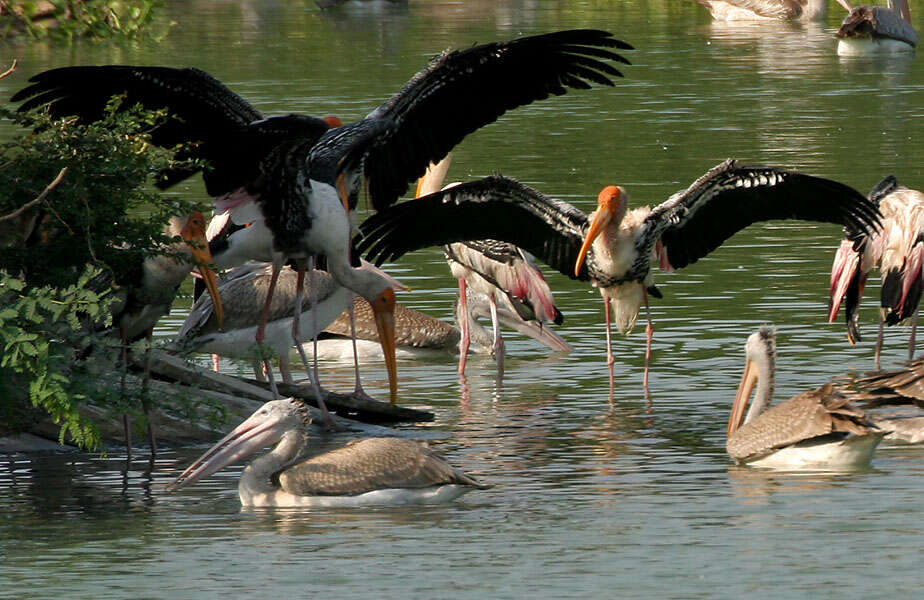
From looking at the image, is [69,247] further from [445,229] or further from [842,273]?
[842,273]

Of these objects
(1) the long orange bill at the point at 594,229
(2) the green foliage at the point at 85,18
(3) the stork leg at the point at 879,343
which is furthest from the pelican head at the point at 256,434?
(3) the stork leg at the point at 879,343

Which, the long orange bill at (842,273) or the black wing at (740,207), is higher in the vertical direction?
the black wing at (740,207)

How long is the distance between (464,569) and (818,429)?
2.39 metres

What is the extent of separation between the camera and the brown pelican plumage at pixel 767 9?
162ft

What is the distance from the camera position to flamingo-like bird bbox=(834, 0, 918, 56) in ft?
120

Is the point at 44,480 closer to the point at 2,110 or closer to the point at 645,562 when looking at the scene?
the point at 2,110

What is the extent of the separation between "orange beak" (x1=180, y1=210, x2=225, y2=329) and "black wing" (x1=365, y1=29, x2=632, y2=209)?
1561 mm

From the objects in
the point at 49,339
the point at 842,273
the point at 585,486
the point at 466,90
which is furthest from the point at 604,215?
the point at 49,339

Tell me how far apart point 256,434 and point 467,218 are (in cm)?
377

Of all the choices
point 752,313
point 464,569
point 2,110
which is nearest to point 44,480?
point 2,110

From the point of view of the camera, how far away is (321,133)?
10820mm

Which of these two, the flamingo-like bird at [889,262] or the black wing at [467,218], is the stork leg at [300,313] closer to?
the black wing at [467,218]

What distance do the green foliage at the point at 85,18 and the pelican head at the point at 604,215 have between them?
3.74 metres

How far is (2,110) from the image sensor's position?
9.54m
